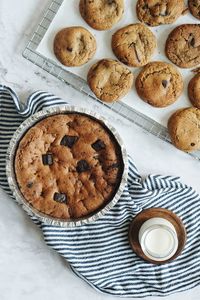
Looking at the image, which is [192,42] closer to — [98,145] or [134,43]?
[134,43]

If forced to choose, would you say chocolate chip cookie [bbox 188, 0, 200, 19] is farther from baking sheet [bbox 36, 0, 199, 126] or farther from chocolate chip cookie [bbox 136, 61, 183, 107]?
chocolate chip cookie [bbox 136, 61, 183, 107]

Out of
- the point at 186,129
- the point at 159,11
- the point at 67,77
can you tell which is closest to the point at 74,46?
the point at 67,77

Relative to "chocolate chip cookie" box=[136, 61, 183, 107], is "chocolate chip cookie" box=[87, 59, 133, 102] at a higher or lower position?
lower

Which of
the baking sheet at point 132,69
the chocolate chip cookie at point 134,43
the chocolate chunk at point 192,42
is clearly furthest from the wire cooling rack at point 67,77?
the chocolate chunk at point 192,42

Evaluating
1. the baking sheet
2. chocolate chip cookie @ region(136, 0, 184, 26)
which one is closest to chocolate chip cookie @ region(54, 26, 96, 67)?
the baking sheet

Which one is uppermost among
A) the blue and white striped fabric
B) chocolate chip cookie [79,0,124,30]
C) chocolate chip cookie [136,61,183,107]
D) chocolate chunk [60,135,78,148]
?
chocolate chip cookie [79,0,124,30]

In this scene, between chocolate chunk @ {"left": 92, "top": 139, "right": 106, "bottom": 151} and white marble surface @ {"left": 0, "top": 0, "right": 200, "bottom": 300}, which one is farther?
white marble surface @ {"left": 0, "top": 0, "right": 200, "bottom": 300}
